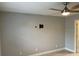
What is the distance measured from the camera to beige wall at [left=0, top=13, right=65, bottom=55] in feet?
4.28

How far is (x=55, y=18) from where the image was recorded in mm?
1481

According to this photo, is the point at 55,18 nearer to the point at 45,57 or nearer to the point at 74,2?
the point at 74,2

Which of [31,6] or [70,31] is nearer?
[31,6]

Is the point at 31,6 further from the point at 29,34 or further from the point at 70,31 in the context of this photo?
the point at 70,31

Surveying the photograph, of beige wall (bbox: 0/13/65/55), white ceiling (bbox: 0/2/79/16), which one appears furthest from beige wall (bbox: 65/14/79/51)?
white ceiling (bbox: 0/2/79/16)

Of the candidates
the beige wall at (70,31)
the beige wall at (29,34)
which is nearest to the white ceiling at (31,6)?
the beige wall at (29,34)

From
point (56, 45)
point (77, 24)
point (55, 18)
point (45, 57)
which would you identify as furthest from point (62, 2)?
point (45, 57)

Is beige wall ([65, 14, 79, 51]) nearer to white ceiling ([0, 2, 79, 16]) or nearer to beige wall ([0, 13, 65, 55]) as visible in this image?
beige wall ([0, 13, 65, 55])

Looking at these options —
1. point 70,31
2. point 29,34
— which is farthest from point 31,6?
point 70,31

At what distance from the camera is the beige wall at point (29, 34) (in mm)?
1306

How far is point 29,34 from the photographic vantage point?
1.42 meters

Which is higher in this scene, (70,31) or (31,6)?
(31,6)

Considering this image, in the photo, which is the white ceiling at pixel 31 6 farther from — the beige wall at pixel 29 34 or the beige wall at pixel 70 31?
the beige wall at pixel 70 31

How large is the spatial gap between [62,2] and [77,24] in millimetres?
420
